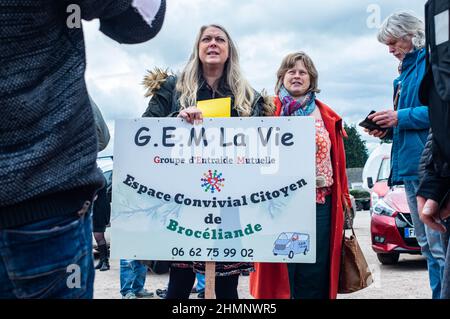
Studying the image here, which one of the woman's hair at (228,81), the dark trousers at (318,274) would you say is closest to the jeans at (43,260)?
the woman's hair at (228,81)

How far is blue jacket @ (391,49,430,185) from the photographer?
148 inches

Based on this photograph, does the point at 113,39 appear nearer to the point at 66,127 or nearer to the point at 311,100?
the point at 66,127

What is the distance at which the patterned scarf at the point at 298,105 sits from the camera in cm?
421

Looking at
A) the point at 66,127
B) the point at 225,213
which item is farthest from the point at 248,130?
the point at 66,127

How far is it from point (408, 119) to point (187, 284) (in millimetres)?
1794

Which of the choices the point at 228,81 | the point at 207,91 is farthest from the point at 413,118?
the point at 207,91

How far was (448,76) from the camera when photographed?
1727mm

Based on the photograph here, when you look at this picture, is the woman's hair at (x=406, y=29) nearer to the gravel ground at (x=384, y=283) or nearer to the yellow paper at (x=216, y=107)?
the yellow paper at (x=216, y=107)

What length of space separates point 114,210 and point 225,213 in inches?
25.3

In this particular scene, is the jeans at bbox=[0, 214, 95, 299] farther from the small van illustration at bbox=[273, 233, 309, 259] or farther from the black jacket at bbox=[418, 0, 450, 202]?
the small van illustration at bbox=[273, 233, 309, 259]

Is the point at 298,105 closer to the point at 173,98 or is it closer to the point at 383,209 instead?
the point at 173,98

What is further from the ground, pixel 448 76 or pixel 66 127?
pixel 448 76

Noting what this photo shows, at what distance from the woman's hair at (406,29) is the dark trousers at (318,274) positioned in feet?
4.00

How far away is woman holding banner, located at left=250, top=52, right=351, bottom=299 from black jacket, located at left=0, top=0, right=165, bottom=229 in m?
2.70
